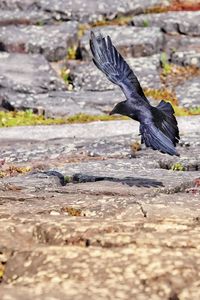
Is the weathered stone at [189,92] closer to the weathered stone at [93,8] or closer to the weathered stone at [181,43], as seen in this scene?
the weathered stone at [181,43]

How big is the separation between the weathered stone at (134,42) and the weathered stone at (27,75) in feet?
3.58

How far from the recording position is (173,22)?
55.1 ft

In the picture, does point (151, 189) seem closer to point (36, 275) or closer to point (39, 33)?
point (36, 275)

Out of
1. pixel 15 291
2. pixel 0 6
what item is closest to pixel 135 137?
pixel 15 291

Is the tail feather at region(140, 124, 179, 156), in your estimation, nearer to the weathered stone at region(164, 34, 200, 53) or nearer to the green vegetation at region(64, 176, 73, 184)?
the green vegetation at region(64, 176, 73, 184)

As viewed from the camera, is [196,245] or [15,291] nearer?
[15,291]

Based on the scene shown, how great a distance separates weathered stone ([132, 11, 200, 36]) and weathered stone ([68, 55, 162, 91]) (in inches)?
55.1

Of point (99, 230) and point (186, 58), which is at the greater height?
point (99, 230)

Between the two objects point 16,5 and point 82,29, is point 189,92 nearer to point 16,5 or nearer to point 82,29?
point 82,29

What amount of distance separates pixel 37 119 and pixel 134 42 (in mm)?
3687

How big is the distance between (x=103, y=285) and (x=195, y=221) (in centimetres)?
136

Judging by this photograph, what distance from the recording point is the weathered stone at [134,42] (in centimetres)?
1572

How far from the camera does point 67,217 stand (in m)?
6.03

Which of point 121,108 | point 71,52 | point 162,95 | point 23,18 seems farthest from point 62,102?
point 121,108
